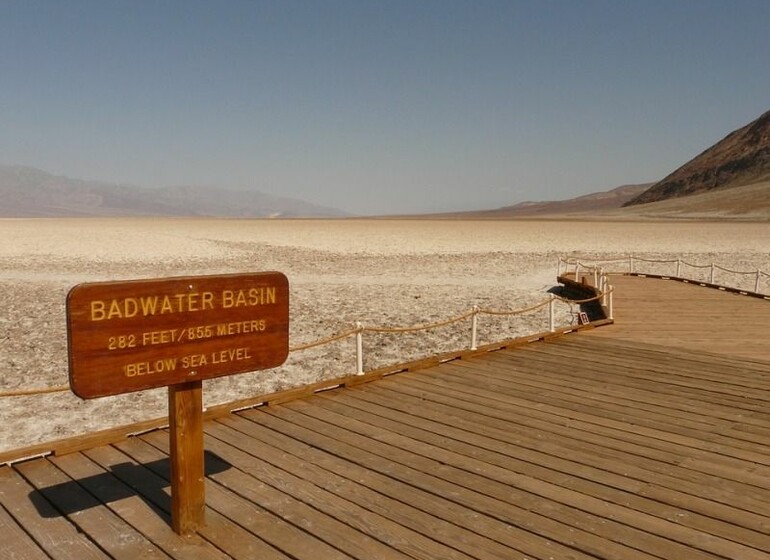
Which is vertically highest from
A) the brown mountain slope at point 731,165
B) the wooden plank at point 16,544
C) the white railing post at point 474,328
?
the brown mountain slope at point 731,165

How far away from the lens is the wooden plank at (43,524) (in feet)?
13.6

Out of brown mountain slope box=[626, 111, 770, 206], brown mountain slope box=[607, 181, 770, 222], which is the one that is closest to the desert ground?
brown mountain slope box=[607, 181, 770, 222]

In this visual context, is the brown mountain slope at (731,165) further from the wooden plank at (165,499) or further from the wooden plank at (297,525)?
the wooden plank at (165,499)

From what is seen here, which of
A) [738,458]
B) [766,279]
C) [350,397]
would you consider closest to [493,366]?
[350,397]

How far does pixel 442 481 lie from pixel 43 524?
2991mm

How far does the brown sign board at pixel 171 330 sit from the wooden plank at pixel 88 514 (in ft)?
3.65

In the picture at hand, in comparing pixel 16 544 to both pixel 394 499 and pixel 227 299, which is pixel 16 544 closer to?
pixel 227 299

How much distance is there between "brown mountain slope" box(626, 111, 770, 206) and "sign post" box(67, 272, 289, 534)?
176 meters

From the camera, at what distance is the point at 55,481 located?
5.09 m

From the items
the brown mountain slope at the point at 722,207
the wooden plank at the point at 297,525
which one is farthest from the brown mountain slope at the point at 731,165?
the wooden plank at the point at 297,525

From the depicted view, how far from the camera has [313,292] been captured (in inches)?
929

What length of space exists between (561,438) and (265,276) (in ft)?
11.6

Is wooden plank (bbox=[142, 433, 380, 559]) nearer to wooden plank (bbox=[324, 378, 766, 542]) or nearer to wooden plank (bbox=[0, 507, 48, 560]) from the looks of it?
wooden plank (bbox=[0, 507, 48, 560])

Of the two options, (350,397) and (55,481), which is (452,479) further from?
(55,481)
